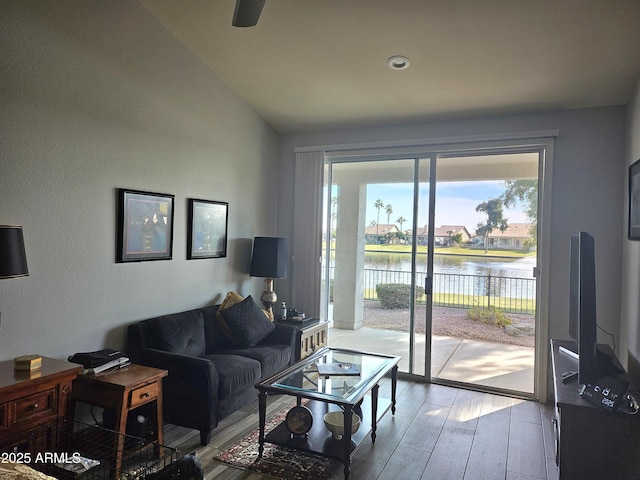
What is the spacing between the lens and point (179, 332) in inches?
132

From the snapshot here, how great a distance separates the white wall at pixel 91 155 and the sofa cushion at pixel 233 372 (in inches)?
28.6

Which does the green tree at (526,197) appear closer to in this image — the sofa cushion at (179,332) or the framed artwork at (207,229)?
the framed artwork at (207,229)

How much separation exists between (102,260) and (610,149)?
14.0ft

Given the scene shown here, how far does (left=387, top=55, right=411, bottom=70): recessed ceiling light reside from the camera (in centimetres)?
332

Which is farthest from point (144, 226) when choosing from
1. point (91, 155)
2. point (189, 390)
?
point (189, 390)

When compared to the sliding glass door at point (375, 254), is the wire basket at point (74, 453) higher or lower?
lower

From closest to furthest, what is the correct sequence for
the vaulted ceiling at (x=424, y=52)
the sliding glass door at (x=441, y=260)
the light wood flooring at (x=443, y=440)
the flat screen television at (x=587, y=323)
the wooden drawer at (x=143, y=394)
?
the flat screen television at (x=587, y=323) → the wooden drawer at (x=143, y=394) → the light wood flooring at (x=443, y=440) → the vaulted ceiling at (x=424, y=52) → the sliding glass door at (x=441, y=260)

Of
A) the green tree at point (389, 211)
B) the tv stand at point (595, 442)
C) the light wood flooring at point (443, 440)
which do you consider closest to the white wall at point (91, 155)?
the light wood flooring at point (443, 440)

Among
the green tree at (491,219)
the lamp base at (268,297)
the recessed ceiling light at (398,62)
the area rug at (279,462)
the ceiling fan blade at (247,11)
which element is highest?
the recessed ceiling light at (398,62)

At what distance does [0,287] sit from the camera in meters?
2.41

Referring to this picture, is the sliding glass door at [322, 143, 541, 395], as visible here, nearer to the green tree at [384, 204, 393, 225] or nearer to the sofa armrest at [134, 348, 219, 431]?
the green tree at [384, 204, 393, 225]

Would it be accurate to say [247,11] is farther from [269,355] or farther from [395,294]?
[395,294]

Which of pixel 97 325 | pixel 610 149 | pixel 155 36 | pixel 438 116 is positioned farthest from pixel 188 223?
pixel 610 149

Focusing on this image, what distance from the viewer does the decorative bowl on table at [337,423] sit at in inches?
106
